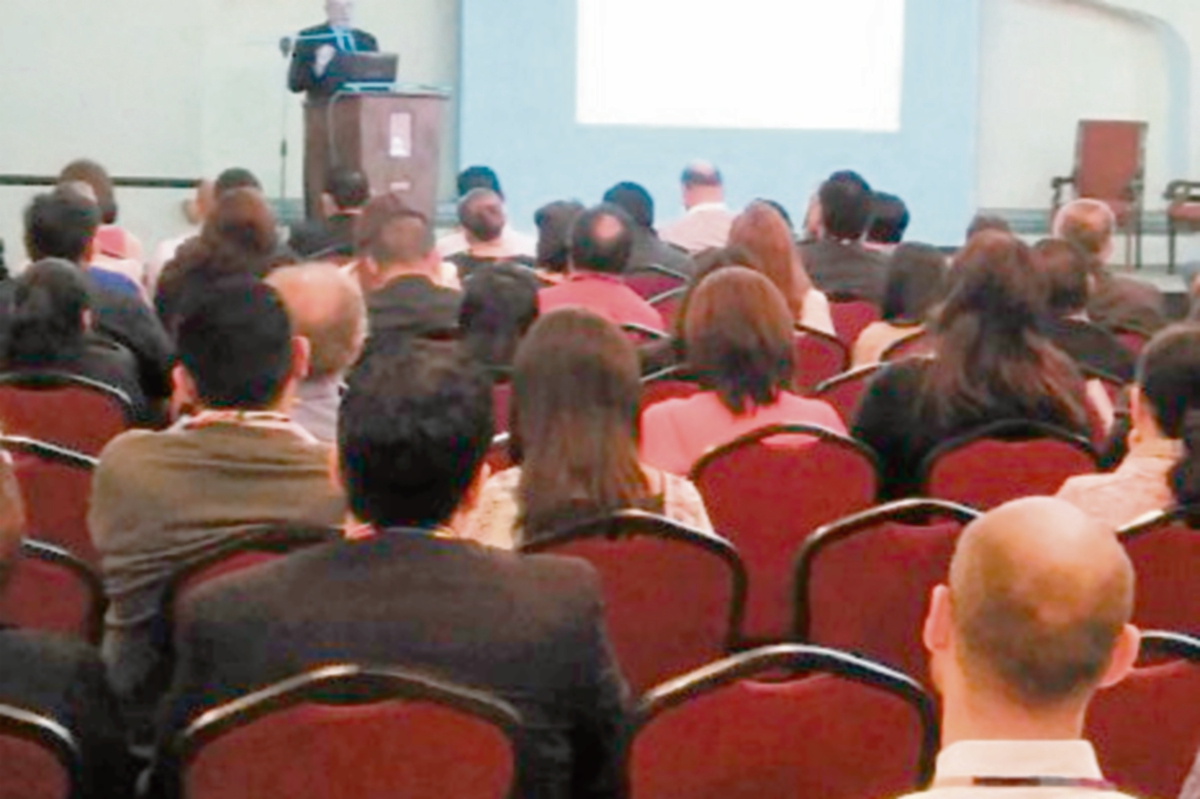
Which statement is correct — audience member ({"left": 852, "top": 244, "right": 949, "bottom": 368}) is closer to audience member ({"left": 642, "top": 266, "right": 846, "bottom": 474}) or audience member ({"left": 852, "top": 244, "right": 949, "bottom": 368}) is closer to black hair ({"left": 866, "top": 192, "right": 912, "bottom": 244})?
audience member ({"left": 642, "top": 266, "right": 846, "bottom": 474})

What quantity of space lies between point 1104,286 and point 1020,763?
5.70 metres

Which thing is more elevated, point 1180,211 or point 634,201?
point 634,201

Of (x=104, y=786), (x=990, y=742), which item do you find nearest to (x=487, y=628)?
(x=104, y=786)

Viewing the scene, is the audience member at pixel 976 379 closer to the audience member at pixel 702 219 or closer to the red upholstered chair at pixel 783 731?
the red upholstered chair at pixel 783 731

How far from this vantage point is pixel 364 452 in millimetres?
3020

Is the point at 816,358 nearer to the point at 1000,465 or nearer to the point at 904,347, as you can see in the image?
the point at 904,347

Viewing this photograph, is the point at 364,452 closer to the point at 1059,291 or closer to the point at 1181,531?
the point at 1181,531

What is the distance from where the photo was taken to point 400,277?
7.05 meters

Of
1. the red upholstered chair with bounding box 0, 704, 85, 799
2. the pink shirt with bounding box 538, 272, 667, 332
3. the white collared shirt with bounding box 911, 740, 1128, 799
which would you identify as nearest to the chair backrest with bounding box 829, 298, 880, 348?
Result: the pink shirt with bounding box 538, 272, 667, 332

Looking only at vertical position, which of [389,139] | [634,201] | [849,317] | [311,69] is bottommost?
[849,317]

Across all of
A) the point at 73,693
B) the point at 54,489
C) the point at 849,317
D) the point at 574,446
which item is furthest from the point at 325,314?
the point at 849,317

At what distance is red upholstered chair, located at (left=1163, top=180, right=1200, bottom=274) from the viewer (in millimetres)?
14523

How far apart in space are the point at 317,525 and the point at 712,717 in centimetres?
122

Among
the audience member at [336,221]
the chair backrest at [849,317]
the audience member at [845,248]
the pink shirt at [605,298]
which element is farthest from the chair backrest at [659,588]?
the audience member at [336,221]
